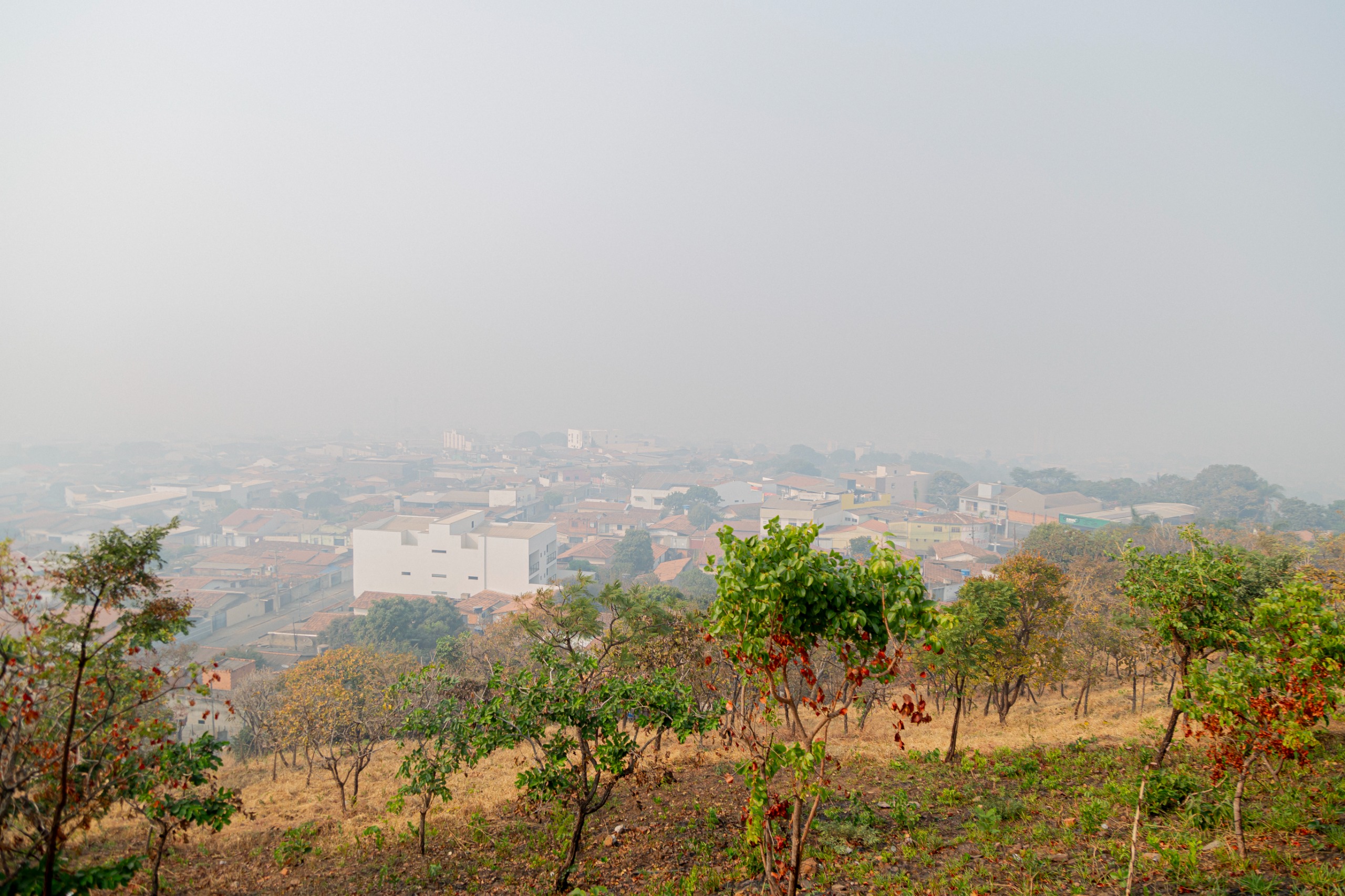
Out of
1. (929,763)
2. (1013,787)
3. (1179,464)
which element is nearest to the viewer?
(1013,787)

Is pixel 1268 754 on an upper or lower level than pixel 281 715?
upper

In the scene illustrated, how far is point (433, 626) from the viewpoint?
46500 mm

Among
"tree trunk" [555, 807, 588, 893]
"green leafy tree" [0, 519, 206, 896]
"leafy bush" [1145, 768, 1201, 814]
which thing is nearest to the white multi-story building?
"tree trunk" [555, 807, 588, 893]

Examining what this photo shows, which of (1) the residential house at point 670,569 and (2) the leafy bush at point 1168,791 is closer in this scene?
(2) the leafy bush at point 1168,791

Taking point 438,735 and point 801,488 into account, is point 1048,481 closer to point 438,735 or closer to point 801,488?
point 801,488

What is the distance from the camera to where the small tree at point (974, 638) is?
11602 mm

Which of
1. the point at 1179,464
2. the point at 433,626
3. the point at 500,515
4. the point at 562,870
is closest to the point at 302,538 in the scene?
the point at 500,515

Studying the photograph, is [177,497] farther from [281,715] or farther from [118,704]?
[118,704]

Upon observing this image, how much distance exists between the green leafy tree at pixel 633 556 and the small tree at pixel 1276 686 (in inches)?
2746

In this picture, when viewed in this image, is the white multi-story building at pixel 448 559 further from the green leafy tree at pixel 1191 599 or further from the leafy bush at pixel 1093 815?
the green leafy tree at pixel 1191 599

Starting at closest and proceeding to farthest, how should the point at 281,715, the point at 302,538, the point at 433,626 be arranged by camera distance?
the point at 281,715 → the point at 433,626 → the point at 302,538

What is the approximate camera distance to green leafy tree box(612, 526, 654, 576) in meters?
75.9

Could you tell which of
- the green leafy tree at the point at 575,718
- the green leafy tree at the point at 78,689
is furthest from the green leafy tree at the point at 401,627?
the green leafy tree at the point at 575,718

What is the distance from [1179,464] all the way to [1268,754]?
748 feet
